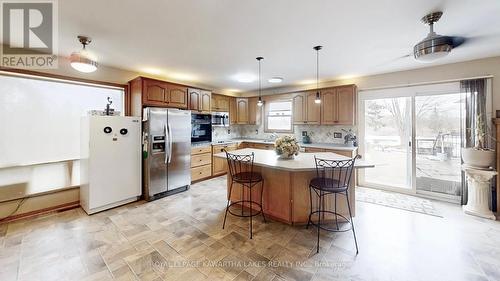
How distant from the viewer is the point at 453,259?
2.08 meters

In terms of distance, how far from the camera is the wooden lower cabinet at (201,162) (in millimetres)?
4742

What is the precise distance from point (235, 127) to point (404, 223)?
4.91m

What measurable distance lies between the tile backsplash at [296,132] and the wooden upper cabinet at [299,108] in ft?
1.20

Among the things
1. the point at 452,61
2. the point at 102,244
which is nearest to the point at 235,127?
the point at 102,244

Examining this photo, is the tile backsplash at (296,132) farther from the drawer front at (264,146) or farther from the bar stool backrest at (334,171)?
the bar stool backrest at (334,171)

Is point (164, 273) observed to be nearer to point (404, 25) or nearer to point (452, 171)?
point (404, 25)

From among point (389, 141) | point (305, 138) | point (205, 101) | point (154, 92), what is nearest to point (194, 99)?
point (205, 101)

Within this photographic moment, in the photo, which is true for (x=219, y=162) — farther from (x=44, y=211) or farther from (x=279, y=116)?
(x=44, y=211)

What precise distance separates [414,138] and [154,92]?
204 inches

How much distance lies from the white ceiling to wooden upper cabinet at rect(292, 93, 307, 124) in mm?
1392

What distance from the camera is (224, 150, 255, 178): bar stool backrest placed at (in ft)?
9.19

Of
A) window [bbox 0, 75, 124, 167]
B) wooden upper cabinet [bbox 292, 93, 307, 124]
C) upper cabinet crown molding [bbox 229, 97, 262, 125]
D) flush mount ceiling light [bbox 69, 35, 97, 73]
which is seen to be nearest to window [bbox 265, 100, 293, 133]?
wooden upper cabinet [bbox 292, 93, 307, 124]

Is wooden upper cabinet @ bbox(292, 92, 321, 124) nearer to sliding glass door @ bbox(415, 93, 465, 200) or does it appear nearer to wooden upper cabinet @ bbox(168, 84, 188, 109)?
sliding glass door @ bbox(415, 93, 465, 200)

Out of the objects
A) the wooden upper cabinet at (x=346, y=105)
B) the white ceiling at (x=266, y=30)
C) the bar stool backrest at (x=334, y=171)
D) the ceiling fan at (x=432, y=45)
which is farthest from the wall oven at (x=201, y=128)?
the ceiling fan at (x=432, y=45)
